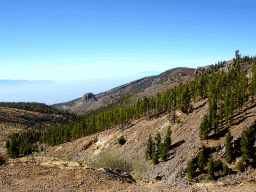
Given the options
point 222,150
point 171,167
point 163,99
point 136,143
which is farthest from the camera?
point 163,99

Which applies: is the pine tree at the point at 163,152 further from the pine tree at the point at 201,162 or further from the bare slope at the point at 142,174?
the pine tree at the point at 201,162

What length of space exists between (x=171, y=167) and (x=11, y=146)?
94128 mm

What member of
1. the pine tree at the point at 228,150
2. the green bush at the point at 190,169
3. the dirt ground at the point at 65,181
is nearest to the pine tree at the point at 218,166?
the pine tree at the point at 228,150

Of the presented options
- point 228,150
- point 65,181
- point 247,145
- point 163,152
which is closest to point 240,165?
point 228,150

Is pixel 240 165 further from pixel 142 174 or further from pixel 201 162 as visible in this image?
pixel 142 174

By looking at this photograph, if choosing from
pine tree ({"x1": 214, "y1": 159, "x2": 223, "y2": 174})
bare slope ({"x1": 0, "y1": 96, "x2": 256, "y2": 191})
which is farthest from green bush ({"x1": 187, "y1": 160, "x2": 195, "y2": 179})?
pine tree ({"x1": 214, "y1": 159, "x2": 223, "y2": 174})

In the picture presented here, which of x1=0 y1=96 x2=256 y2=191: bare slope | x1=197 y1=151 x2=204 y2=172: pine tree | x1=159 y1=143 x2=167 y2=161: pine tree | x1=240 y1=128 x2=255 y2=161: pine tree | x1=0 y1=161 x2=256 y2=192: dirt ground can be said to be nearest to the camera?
x1=0 y1=161 x2=256 y2=192: dirt ground

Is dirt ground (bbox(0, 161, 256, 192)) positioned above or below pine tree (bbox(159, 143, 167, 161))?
above

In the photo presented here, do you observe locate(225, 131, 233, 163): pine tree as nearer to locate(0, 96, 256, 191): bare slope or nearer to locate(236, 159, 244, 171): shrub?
locate(0, 96, 256, 191): bare slope

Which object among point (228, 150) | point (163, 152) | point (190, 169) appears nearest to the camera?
point (228, 150)

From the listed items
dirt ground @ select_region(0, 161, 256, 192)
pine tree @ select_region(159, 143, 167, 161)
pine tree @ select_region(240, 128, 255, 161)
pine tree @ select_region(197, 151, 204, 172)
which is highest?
pine tree @ select_region(240, 128, 255, 161)

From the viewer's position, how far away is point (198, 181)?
30078 millimetres

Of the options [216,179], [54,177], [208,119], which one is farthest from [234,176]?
[54,177]

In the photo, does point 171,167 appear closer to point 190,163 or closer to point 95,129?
point 190,163
